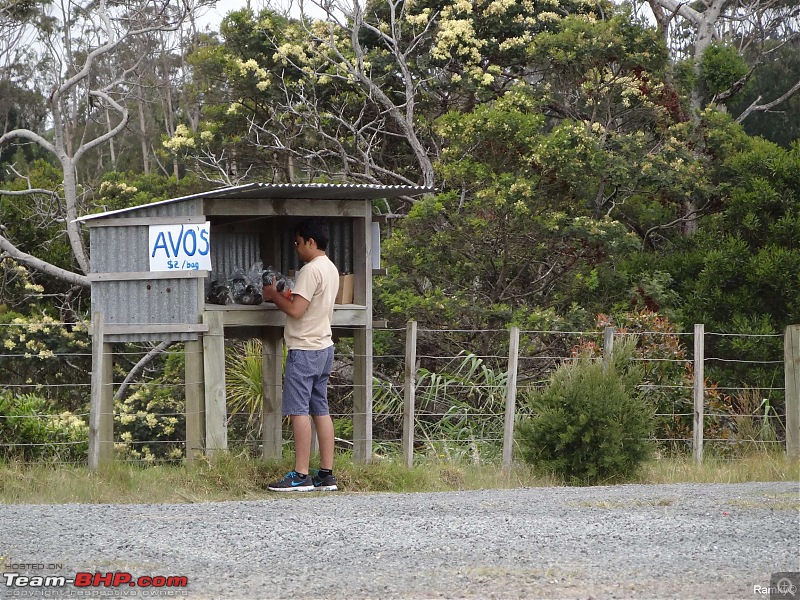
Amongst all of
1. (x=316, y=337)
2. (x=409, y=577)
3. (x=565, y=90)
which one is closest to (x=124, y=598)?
(x=409, y=577)

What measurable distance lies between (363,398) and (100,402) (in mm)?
2286

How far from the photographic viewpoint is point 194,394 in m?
9.22

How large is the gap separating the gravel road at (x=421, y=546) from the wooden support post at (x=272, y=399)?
2.26m

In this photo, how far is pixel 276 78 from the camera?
62.6 ft

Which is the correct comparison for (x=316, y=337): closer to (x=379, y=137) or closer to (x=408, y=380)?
(x=408, y=380)

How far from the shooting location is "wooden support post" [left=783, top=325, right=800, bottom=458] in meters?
10.9

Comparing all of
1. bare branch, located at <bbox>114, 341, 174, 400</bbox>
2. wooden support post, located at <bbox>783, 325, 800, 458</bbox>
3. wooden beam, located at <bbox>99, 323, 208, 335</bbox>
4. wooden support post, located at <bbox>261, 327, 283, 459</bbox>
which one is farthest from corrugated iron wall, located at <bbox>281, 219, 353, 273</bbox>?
bare branch, located at <bbox>114, 341, 174, 400</bbox>

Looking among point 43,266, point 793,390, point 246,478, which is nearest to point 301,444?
point 246,478

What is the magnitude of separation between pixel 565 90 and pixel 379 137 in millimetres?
3406

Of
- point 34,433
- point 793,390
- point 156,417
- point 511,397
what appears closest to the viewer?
point 511,397

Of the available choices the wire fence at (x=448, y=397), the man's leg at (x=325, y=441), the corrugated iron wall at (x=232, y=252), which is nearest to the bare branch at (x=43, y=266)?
the wire fence at (x=448, y=397)

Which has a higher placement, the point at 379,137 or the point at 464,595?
the point at 379,137

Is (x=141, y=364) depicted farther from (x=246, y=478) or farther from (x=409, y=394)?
(x=246, y=478)

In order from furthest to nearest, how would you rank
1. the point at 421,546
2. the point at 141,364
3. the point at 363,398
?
the point at 141,364
the point at 363,398
the point at 421,546
